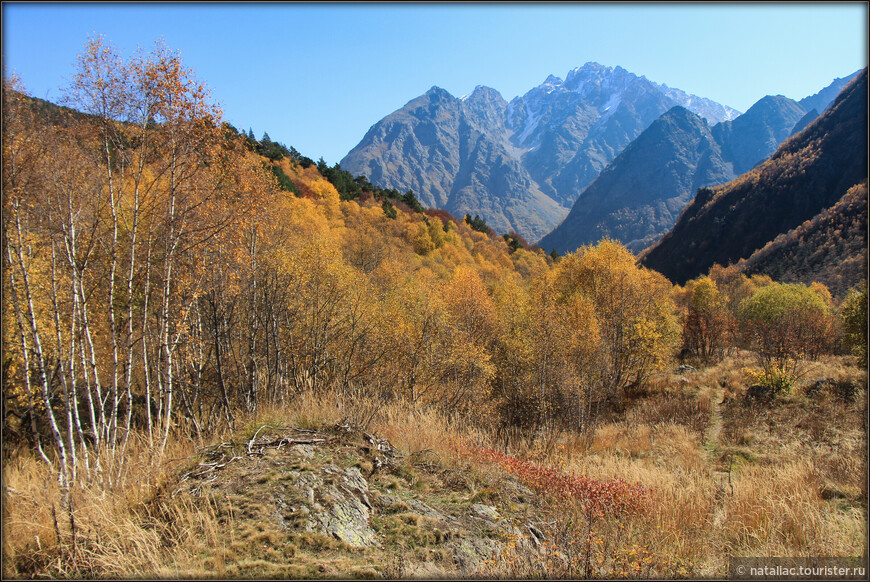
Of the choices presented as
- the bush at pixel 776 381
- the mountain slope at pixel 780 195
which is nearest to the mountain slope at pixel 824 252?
the mountain slope at pixel 780 195

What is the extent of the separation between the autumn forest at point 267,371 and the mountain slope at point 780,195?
135 metres

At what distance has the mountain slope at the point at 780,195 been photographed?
422 ft

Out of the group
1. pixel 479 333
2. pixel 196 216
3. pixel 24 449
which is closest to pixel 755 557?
pixel 196 216

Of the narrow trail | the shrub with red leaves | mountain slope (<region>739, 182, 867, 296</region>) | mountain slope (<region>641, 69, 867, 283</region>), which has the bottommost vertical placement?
the narrow trail

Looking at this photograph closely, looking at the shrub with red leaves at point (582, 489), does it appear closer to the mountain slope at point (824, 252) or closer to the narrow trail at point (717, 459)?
the narrow trail at point (717, 459)

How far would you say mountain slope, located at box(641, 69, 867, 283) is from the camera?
128 meters

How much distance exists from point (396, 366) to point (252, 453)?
36.0ft

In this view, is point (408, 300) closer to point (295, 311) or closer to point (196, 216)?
point (295, 311)

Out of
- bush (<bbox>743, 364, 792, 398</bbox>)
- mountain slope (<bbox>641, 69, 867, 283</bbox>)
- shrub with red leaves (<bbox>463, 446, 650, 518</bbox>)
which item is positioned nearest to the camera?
shrub with red leaves (<bbox>463, 446, 650, 518</bbox>)

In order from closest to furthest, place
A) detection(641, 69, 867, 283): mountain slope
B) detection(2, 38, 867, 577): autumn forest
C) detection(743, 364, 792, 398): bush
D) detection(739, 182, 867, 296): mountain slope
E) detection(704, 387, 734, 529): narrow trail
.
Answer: detection(2, 38, 867, 577): autumn forest
detection(704, 387, 734, 529): narrow trail
detection(743, 364, 792, 398): bush
detection(739, 182, 867, 296): mountain slope
detection(641, 69, 867, 283): mountain slope

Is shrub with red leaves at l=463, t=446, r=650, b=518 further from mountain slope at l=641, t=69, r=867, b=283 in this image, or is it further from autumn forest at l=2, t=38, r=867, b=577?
mountain slope at l=641, t=69, r=867, b=283

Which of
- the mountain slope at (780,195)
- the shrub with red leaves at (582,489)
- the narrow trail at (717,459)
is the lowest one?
the narrow trail at (717,459)

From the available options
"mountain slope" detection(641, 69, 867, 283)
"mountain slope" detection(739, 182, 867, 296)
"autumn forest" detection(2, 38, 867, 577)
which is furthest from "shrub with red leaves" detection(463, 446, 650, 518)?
"mountain slope" detection(641, 69, 867, 283)

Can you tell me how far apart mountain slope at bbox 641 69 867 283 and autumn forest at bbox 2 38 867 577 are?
441 feet
